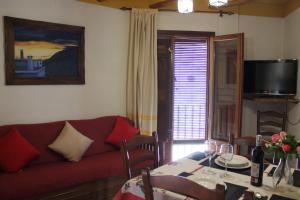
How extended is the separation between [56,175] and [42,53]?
1.44 meters

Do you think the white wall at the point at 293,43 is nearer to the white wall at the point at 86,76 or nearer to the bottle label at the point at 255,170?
the white wall at the point at 86,76

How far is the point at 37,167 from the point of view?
2.88m

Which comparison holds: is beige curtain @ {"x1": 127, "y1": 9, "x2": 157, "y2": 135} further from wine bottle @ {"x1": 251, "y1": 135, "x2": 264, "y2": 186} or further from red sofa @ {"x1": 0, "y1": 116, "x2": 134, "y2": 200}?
wine bottle @ {"x1": 251, "y1": 135, "x2": 264, "y2": 186}

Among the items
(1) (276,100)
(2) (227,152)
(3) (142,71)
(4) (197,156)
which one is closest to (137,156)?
(4) (197,156)

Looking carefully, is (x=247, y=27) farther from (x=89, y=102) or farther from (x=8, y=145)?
(x=8, y=145)

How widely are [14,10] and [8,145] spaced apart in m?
1.44

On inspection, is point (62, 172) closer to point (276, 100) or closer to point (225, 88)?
point (225, 88)

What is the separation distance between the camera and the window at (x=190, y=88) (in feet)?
14.3

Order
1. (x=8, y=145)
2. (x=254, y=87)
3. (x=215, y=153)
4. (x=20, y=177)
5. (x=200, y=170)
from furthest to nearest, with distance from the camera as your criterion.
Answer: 1. (x=254, y=87)
2. (x=8, y=145)
3. (x=20, y=177)
4. (x=215, y=153)
5. (x=200, y=170)

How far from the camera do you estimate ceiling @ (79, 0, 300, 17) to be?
13.0ft

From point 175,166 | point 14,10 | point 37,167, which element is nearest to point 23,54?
point 14,10

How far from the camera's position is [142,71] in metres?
4.06

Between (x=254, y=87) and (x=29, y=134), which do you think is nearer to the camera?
(x=29, y=134)

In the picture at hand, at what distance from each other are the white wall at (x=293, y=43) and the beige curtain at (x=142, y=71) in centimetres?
200
